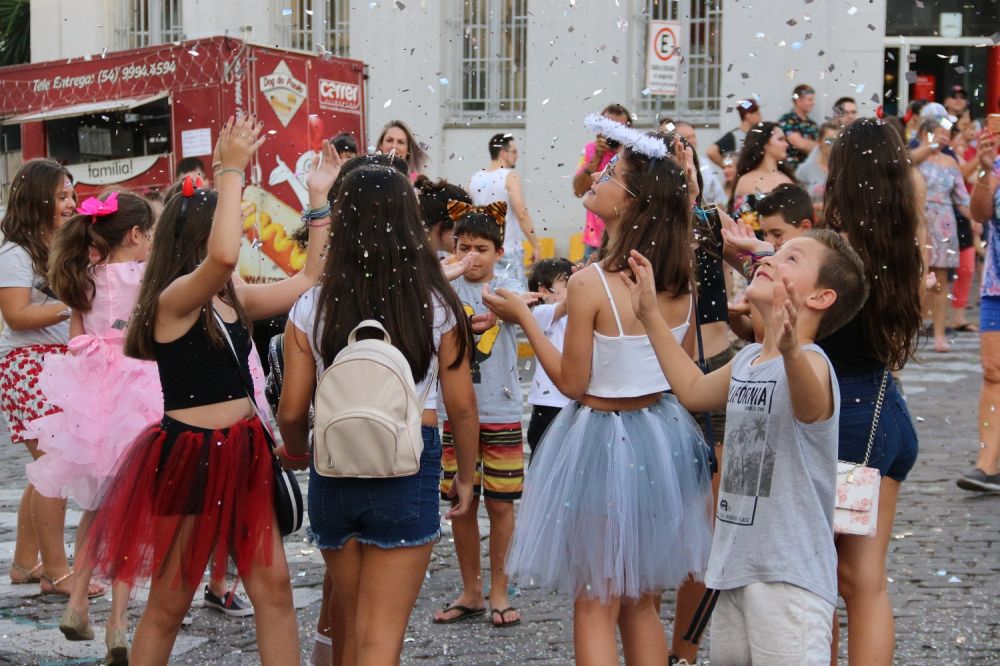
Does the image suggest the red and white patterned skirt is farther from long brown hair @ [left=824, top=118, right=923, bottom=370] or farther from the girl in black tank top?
long brown hair @ [left=824, top=118, right=923, bottom=370]

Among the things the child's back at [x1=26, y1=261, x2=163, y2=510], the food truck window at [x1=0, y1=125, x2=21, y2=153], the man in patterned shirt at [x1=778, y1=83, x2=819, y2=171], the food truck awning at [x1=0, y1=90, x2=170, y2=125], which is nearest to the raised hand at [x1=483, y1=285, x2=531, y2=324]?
the child's back at [x1=26, y1=261, x2=163, y2=510]

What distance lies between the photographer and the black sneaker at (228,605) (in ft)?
18.4

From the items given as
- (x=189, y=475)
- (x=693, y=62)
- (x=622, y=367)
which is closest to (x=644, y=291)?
(x=622, y=367)

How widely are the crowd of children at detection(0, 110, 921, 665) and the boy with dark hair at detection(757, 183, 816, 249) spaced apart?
0.4 inches

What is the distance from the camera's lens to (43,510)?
5781 mm

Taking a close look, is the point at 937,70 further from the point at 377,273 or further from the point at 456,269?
the point at 377,273

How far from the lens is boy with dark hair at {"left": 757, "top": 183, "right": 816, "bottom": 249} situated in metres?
5.06

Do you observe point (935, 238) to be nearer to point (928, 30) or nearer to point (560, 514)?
point (928, 30)

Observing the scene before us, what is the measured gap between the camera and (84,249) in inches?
207

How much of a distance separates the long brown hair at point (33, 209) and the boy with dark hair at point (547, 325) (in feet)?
6.95

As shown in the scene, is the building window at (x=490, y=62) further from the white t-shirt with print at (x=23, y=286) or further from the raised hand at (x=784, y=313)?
the raised hand at (x=784, y=313)

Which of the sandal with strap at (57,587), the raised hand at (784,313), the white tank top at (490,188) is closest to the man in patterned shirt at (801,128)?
the white tank top at (490,188)

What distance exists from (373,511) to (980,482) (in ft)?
15.3

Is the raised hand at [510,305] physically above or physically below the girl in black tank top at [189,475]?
above
